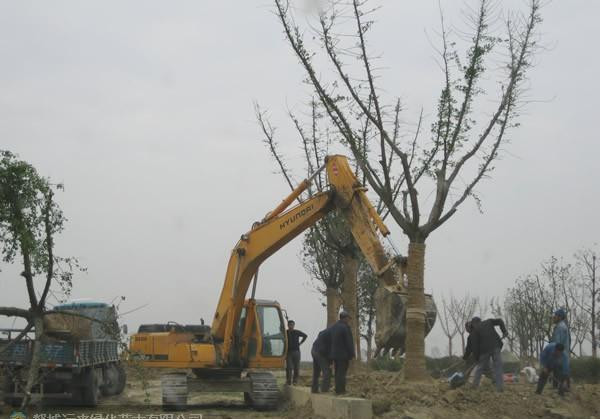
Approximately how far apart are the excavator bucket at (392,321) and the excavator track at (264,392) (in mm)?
3324

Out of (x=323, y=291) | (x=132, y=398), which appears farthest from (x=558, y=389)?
(x=323, y=291)

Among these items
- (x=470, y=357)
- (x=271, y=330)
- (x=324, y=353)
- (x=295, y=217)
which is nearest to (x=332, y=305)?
(x=271, y=330)

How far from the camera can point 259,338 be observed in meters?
18.1

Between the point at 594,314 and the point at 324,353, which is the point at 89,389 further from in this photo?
the point at 594,314

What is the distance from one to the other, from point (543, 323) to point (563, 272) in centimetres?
Result: 247

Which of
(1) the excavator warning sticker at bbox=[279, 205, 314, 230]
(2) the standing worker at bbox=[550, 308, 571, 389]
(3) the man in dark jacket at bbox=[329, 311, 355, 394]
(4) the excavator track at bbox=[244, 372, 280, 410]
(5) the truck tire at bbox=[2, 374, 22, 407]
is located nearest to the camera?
(3) the man in dark jacket at bbox=[329, 311, 355, 394]

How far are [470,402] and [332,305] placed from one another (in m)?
11.7

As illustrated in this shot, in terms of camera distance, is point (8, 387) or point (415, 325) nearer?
point (415, 325)

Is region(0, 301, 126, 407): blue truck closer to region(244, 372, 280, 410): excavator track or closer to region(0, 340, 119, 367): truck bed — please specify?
region(0, 340, 119, 367): truck bed

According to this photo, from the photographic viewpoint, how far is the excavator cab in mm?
18062

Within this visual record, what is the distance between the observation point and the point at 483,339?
15367 millimetres

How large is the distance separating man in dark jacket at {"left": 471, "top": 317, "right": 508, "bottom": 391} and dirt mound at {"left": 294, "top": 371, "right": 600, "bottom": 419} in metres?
0.50

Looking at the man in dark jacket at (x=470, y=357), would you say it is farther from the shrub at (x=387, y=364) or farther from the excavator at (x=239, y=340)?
the shrub at (x=387, y=364)

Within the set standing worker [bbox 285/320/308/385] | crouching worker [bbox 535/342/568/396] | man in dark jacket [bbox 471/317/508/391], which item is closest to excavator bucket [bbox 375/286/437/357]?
man in dark jacket [bbox 471/317/508/391]
